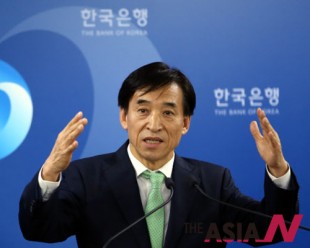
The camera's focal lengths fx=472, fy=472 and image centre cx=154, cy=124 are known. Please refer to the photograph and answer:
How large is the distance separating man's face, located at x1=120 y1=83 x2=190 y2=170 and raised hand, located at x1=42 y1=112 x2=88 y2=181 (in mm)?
259

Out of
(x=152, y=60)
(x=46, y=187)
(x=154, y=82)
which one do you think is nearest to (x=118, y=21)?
(x=152, y=60)

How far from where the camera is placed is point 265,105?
225 centimetres

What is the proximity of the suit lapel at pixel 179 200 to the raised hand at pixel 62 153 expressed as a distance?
391 mm

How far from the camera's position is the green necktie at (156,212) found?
1410 mm

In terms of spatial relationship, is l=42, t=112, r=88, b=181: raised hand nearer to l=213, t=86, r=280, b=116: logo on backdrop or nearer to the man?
the man

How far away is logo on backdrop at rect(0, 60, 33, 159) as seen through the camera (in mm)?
2295

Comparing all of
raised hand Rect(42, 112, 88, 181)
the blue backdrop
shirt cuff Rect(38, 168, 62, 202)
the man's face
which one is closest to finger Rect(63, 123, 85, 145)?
raised hand Rect(42, 112, 88, 181)

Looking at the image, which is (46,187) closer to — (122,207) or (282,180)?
(122,207)

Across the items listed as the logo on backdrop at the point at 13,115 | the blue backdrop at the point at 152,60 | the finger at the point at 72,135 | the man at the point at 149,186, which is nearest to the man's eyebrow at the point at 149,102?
the man at the point at 149,186

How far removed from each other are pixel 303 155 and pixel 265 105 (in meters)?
0.30

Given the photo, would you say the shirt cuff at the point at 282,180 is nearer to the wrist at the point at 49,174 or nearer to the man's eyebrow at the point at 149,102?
the man's eyebrow at the point at 149,102

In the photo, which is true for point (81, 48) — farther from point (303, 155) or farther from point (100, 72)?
point (303, 155)

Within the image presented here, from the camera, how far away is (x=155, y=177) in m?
1.49

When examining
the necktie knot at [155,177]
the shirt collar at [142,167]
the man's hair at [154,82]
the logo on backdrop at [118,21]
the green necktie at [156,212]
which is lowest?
the green necktie at [156,212]
